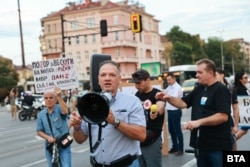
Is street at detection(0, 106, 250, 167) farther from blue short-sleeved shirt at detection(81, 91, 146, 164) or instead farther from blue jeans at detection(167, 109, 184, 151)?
blue short-sleeved shirt at detection(81, 91, 146, 164)

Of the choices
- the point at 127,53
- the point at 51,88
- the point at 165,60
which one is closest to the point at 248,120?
the point at 51,88

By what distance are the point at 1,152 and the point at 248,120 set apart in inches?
298

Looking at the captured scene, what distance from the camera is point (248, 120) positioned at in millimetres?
7398

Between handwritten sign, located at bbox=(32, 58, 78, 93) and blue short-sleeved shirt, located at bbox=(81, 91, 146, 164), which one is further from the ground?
handwritten sign, located at bbox=(32, 58, 78, 93)

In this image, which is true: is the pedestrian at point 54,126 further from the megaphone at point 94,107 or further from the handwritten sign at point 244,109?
the handwritten sign at point 244,109

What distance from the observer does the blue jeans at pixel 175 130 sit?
32.3 feet

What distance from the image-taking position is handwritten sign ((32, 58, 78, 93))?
6695 millimetres

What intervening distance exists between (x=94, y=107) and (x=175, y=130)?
6.85 m

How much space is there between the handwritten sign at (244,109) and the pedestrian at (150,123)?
6.95ft

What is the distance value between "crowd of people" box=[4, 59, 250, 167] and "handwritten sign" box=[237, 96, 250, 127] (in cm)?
Result: 12

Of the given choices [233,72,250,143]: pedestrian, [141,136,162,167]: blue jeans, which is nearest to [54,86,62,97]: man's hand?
[141,136,162,167]: blue jeans

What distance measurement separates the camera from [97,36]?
7981cm

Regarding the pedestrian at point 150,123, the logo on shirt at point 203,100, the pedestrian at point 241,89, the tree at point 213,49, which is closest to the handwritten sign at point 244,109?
the pedestrian at point 241,89

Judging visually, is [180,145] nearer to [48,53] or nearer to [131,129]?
[131,129]
